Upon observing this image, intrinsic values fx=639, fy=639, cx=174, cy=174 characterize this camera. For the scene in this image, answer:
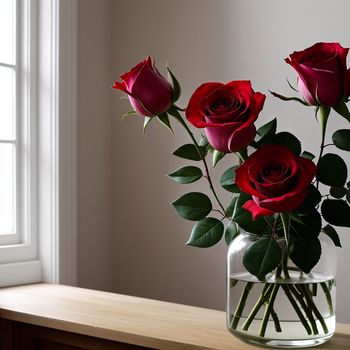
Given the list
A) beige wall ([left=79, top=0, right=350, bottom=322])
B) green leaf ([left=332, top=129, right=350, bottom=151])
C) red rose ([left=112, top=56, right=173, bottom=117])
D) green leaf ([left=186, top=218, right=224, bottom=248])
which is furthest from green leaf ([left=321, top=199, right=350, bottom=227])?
beige wall ([left=79, top=0, right=350, bottom=322])

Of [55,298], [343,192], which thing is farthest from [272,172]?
[55,298]

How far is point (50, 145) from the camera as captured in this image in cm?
208

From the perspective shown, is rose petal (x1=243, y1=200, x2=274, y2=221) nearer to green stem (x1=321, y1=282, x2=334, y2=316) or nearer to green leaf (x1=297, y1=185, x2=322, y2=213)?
green leaf (x1=297, y1=185, x2=322, y2=213)

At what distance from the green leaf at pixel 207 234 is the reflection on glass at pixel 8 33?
111 centimetres

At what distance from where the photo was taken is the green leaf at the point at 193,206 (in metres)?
1.28

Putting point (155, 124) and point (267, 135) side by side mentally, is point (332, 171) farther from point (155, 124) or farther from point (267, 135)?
point (155, 124)

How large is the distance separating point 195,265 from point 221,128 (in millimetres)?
1112

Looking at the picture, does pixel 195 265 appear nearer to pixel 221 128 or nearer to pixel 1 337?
pixel 1 337

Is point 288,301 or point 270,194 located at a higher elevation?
point 270,194

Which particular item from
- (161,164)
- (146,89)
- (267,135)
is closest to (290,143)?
(267,135)

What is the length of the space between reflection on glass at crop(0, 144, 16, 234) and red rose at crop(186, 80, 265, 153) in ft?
3.65

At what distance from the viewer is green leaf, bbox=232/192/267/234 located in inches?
47.1

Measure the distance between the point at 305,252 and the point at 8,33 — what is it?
136 centimetres

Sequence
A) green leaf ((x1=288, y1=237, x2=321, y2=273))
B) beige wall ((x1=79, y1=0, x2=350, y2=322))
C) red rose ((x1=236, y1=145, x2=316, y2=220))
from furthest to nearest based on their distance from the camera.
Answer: beige wall ((x1=79, y1=0, x2=350, y2=322)) → green leaf ((x1=288, y1=237, x2=321, y2=273)) → red rose ((x1=236, y1=145, x2=316, y2=220))
